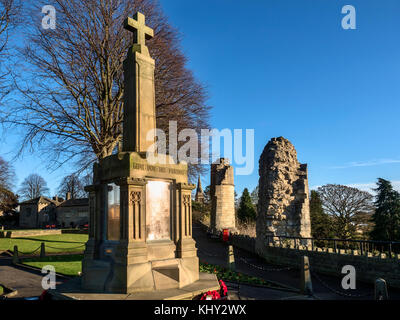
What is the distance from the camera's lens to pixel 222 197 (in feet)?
114

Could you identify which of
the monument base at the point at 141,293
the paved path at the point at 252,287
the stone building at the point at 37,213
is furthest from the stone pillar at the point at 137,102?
the stone building at the point at 37,213

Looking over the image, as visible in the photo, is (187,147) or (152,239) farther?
(187,147)

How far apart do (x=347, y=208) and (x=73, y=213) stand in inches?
1961

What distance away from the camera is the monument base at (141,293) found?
5.94m

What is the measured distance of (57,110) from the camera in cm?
1496

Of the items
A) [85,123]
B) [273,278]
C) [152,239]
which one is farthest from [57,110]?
[273,278]

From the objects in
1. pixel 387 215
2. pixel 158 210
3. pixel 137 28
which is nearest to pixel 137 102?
pixel 137 28

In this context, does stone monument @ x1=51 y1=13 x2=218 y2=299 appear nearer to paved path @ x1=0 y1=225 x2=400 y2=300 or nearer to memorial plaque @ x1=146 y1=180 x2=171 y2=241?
memorial plaque @ x1=146 y1=180 x2=171 y2=241

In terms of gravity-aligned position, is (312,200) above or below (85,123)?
below

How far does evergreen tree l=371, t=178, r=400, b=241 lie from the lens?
2556 cm

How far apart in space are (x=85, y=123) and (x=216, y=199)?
22044mm

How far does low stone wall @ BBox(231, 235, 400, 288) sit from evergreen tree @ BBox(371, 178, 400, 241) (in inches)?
561

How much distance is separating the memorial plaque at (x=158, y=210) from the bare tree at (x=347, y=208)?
1060 inches
